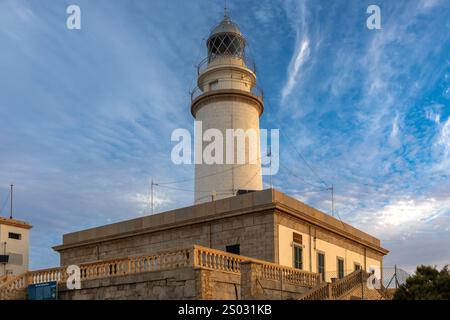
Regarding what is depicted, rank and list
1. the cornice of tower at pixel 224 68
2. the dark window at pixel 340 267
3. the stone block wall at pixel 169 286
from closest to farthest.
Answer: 1. the stone block wall at pixel 169 286
2. the dark window at pixel 340 267
3. the cornice of tower at pixel 224 68

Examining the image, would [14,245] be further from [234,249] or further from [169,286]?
[169,286]

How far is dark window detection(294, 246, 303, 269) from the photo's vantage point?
27031 mm

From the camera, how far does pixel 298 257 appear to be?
2731 cm

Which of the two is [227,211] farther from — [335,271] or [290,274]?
[335,271]

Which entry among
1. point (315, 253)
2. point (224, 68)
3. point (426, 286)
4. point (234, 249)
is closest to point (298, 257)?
point (315, 253)

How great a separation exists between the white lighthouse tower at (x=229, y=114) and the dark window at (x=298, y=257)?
20.5ft

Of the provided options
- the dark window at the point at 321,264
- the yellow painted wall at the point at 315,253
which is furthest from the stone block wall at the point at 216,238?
the dark window at the point at 321,264

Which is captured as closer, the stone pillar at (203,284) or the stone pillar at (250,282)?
the stone pillar at (203,284)

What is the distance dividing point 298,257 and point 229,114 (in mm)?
10670

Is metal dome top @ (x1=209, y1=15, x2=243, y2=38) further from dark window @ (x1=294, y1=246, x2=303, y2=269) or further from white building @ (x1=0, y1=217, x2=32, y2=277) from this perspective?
white building @ (x1=0, y1=217, x2=32, y2=277)

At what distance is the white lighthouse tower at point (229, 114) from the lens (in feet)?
108

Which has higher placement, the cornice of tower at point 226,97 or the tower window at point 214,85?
the tower window at point 214,85

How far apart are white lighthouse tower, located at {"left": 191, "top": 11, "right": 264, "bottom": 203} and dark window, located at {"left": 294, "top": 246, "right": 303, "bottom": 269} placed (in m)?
6.25

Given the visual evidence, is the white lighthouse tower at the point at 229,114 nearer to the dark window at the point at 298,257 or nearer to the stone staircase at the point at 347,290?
the dark window at the point at 298,257
